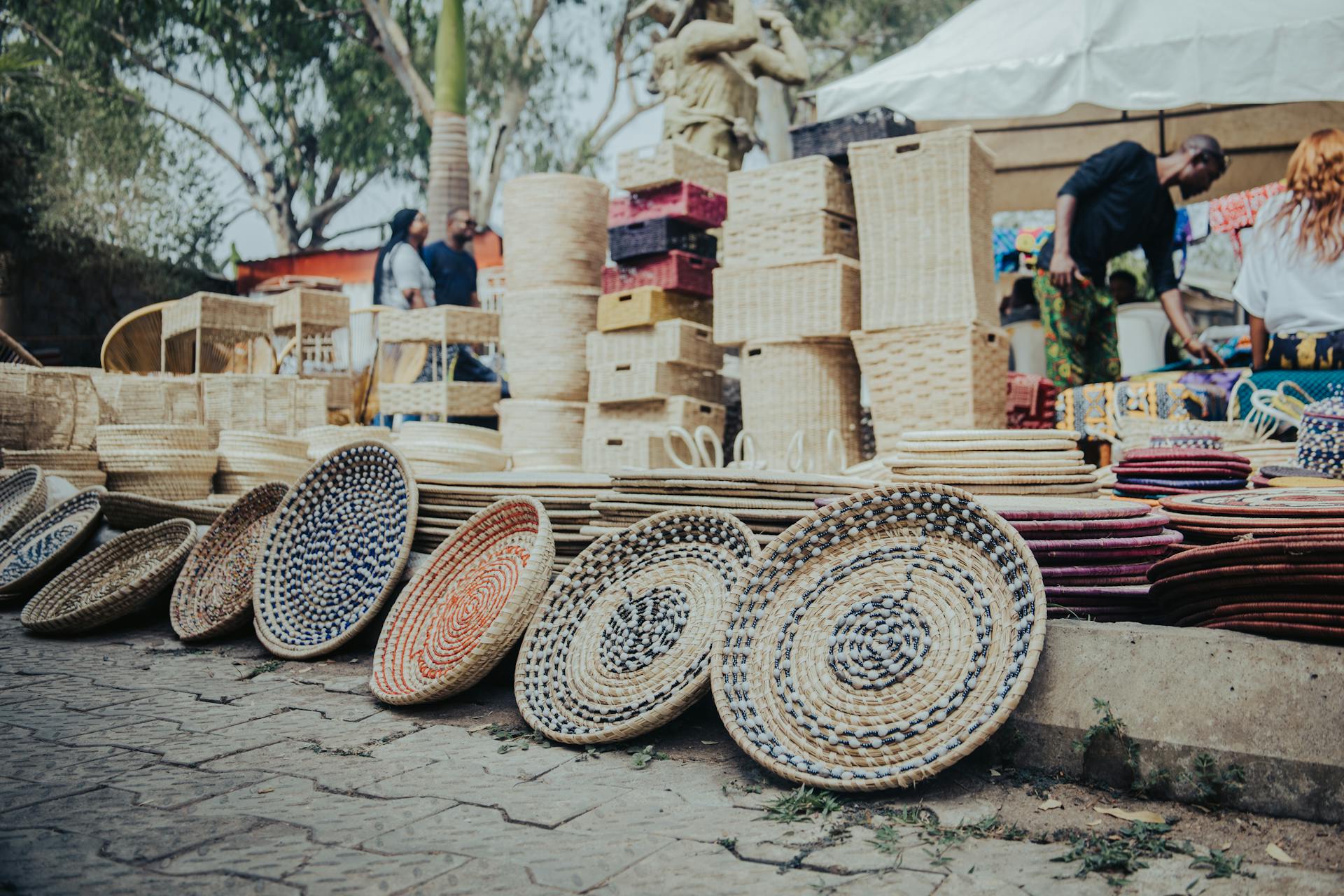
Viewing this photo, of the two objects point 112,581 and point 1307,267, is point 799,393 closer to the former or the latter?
point 1307,267

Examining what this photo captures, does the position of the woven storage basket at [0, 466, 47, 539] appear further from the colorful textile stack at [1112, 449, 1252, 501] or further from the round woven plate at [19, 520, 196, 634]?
the colorful textile stack at [1112, 449, 1252, 501]

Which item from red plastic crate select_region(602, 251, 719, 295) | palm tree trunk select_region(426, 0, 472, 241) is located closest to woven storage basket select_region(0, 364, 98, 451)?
red plastic crate select_region(602, 251, 719, 295)

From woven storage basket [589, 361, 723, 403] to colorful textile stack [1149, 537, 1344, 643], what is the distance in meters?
3.77

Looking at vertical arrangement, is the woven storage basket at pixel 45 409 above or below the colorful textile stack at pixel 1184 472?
above

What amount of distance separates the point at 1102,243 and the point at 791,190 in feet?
5.20

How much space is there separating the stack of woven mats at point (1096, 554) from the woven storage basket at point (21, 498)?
468 centimetres

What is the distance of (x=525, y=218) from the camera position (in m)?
6.54

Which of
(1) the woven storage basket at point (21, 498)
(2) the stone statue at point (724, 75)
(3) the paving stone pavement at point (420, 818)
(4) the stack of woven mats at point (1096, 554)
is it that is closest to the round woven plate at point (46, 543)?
(1) the woven storage basket at point (21, 498)

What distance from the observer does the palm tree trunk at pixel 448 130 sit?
12.8 metres

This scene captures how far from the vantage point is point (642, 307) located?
601 centimetres

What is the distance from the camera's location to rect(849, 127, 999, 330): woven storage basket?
5.01 meters

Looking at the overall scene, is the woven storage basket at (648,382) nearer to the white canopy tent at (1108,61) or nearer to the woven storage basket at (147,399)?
the white canopy tent at (1108,61)

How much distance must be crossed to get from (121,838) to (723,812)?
1084 mm

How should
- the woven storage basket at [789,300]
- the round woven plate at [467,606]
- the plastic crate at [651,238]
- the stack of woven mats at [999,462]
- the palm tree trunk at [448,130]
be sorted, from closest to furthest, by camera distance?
the round woven plate at [467,606], the stack of woven mats at [999,462], the woven storage basket at [789,300], the plastic crate at [651,238], the palm tree trunk at [448,130]
